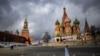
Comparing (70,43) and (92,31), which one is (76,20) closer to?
(92,31)

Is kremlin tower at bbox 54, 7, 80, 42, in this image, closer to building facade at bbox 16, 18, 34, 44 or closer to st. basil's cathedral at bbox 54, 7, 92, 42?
st. basil's cathedral at bbox 54, 7, 92, 42

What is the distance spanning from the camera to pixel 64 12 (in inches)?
5945

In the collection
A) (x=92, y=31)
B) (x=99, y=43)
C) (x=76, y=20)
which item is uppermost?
(x=76, y=20)

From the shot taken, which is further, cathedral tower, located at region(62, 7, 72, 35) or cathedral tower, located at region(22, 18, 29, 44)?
cathedral tower, located at region(22, 18, 29, 44)

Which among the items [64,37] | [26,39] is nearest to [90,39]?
[64,37]

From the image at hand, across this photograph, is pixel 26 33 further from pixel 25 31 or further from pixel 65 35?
pixel 65 35

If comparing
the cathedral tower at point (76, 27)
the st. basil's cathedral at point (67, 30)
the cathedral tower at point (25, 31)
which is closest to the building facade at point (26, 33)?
the cathedral tower at point (25, 31)

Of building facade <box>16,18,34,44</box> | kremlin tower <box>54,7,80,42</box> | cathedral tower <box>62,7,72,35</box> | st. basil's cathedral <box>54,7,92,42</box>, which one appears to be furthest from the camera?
building facade <box>16,18,34,44</box>

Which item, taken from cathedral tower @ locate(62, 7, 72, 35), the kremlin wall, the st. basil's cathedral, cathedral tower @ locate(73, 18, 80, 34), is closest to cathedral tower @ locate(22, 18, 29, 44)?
the kremlin wall

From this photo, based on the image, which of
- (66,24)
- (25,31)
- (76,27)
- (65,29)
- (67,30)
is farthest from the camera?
(25,31)

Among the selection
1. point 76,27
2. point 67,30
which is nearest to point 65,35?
point 67,30

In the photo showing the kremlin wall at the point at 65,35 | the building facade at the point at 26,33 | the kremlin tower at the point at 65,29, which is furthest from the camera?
the building facade at the point at 26,33

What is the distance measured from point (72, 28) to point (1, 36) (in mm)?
55437

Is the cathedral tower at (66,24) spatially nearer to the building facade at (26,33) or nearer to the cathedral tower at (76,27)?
the cathedral tower at (76,27)
